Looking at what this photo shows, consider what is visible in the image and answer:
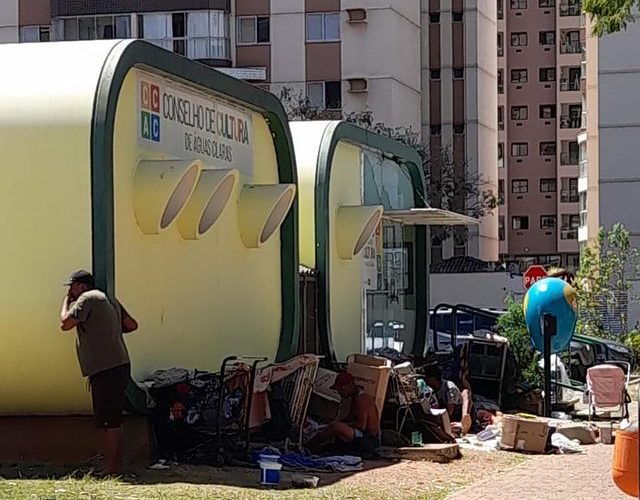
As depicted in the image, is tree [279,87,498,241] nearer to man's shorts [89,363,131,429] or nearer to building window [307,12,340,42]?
building window [307,12,340,42]

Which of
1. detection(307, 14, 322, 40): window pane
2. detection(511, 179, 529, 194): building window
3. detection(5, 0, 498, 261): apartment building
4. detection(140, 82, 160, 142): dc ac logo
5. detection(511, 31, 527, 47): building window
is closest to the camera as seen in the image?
Answer: detection(140, 82, 160, 142): dc ac logo

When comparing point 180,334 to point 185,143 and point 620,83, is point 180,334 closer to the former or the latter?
point 185,143

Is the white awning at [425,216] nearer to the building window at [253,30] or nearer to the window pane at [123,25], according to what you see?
the building window at [253,30]

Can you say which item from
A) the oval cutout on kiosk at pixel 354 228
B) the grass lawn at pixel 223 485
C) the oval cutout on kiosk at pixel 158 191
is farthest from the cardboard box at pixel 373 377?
the oval cutout on kiosk at pixel 354 228

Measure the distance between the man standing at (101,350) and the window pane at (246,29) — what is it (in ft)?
130

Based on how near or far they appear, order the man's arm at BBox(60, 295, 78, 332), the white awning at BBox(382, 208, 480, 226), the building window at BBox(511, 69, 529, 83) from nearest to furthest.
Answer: the man's arm at BBox(60, 295, 78, 332) → the white awning at BBox(382, 208, 480, 226) → the building window at BBox(511, 69, 529, 83)

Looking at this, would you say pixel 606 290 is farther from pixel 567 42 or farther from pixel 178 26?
pixel 567 42

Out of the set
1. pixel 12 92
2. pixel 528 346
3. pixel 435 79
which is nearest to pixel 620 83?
pixel 435 79

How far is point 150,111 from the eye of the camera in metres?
13.3

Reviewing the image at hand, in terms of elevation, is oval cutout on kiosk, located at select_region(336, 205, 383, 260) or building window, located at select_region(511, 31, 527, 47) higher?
building window, located at select_region(511, 31, 527, 47)

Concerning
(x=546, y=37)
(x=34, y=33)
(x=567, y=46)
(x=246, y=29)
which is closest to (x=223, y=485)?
(x=246, y=29)

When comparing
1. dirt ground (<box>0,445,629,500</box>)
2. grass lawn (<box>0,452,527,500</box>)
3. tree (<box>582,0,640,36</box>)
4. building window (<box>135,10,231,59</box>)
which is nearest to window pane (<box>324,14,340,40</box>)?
building window (<box>135,10,231,59</box>)

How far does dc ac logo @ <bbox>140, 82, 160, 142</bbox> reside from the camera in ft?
43.1

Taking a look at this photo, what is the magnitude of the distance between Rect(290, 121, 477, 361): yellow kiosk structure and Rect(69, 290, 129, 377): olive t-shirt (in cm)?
647
